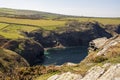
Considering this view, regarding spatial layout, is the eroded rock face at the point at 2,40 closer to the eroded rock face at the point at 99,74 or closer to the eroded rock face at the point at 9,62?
the eroded rock face at the point at 9,62

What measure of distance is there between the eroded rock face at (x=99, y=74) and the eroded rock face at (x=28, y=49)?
128m

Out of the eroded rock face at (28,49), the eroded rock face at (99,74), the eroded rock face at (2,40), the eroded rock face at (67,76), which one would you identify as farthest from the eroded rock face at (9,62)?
the eroded rock face at (99,74)

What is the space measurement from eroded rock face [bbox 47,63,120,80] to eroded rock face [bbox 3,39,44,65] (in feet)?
422

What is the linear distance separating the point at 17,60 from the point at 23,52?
46627mm

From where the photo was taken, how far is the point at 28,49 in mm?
188625

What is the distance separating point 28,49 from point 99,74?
148m

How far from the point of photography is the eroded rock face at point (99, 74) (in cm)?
4131

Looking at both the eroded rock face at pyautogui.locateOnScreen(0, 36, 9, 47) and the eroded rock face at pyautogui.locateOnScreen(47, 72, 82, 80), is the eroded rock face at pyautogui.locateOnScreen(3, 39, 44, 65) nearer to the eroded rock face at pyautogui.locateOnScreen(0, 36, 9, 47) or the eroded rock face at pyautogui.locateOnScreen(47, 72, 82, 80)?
the eroded rock face at pyautogui.locateOnScreen(0, 36, 9, 47)

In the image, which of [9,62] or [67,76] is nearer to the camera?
[67,76]

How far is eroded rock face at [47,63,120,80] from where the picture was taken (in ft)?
136

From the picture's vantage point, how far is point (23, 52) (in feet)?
596

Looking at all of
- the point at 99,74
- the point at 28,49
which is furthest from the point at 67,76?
the point at 28,49

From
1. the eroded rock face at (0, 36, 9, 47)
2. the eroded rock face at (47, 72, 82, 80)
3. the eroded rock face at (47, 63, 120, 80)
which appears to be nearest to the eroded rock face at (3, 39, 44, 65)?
the eroded rock face at (0, 36, 9, 47)

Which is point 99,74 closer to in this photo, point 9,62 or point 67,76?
point 67,76
